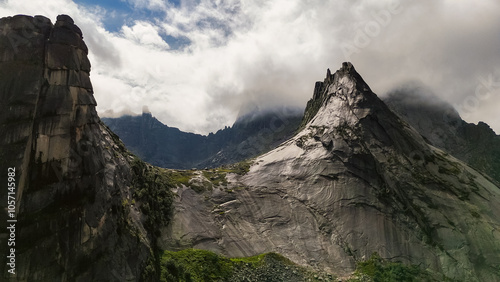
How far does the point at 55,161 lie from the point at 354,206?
5712 centimetres

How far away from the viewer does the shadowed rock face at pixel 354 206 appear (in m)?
56.8

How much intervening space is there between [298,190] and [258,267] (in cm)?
2661

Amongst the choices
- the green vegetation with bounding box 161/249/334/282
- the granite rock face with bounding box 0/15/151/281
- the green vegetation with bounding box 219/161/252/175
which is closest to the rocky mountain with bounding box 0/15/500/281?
the granite rock face with bounding box 0/15/151/281

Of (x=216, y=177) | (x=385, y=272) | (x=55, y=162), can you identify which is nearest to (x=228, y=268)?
(x=385, y=272)

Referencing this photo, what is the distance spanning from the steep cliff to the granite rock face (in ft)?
0.25

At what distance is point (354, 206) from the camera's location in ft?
218

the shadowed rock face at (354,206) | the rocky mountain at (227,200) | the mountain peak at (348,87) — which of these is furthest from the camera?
the mountain peak at (348,87)

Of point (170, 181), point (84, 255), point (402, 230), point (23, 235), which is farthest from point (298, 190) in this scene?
point (23, 235)

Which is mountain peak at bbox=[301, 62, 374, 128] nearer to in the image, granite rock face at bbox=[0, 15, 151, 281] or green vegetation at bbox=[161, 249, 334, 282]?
green vegetation at bbox=[161, 249, 334, 282]

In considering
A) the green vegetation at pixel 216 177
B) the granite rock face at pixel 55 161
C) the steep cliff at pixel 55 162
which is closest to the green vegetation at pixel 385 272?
the green vegetation at pixel 216 177

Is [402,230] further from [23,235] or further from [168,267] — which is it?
[23,235]

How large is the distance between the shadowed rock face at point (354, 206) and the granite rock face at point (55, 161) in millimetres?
19421

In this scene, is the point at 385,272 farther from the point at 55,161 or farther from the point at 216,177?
the point at 55,161

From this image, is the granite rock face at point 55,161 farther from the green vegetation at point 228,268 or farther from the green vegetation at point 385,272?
the green vegetation at point 385,272
